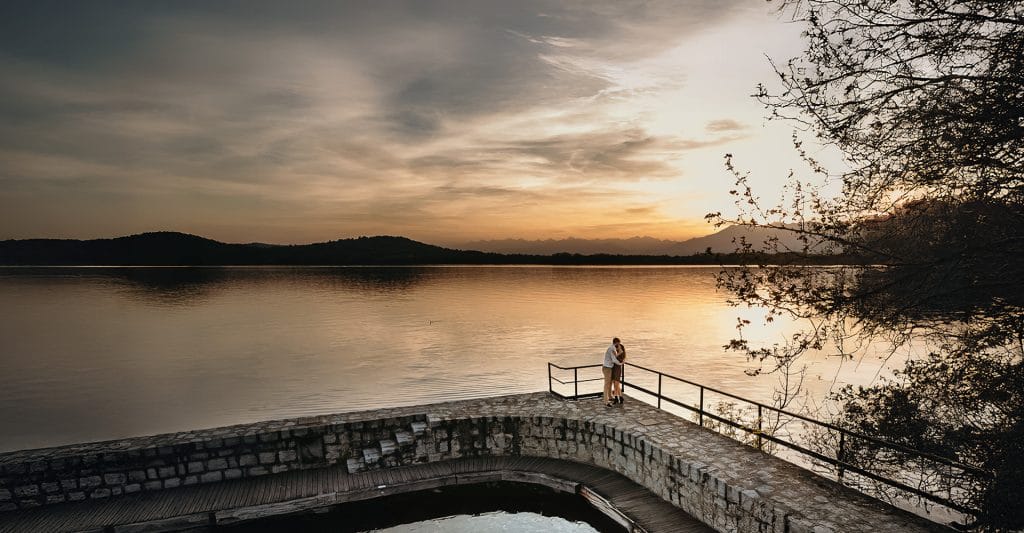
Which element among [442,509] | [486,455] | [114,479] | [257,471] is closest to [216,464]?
[257,471]

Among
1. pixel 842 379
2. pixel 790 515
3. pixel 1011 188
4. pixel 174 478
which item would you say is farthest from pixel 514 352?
pixel 1011 188

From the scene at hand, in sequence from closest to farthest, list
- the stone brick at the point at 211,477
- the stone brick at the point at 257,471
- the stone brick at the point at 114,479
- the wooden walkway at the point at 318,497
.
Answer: the wooden walkway at the point at 318,497 < the stone brick at the point at 114,479 < the stone brick at the point at 211,477 < the stone brick at the point at 257,471

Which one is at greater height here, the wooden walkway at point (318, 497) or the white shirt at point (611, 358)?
the white shirt at point (611, 358)

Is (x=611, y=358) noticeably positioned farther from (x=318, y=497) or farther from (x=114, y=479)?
(x=114, y=479)

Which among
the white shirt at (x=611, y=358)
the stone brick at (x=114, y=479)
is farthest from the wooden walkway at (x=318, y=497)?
the white shirt at (x=611, y=358)

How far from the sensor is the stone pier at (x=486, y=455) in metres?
8.53

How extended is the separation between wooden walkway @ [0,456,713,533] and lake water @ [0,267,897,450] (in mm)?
5522

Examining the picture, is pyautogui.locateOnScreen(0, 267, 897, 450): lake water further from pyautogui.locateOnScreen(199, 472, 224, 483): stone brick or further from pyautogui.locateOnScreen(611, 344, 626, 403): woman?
pyautogui.locateOnScreen(199, 472, 224, 483): stone brick

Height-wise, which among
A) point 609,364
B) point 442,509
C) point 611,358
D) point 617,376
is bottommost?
point 442,509

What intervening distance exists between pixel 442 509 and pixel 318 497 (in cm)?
296

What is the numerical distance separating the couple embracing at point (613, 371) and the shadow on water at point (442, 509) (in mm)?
3319

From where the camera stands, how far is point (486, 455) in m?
13.3

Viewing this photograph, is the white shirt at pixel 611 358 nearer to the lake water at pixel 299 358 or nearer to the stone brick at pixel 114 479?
the lake water at pixel 299 358

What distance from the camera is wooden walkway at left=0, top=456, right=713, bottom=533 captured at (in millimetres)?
10227
